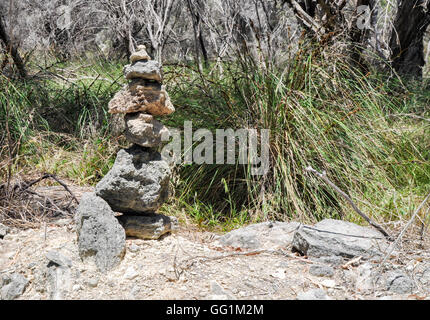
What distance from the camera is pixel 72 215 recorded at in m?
2.56

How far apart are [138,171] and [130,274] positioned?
1.84 feet

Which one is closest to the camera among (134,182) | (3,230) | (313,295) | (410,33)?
(313,295)

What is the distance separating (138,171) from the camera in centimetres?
222

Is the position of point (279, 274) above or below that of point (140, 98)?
below

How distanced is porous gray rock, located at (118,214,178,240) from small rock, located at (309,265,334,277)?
0.86 metres

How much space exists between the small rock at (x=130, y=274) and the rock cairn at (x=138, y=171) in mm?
192

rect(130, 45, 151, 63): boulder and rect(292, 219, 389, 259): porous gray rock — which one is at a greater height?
rect(130, 45, 151, 63): boulder

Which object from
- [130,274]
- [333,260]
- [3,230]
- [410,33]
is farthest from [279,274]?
[410,33]

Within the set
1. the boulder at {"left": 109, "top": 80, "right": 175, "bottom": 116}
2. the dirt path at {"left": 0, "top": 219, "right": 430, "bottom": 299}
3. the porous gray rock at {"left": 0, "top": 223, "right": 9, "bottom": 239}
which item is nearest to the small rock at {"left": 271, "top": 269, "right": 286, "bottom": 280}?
the dirt path at {"left": 0, "top": 219, "right": 430, "bottom": 299}

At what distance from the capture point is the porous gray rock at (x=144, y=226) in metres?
2.28

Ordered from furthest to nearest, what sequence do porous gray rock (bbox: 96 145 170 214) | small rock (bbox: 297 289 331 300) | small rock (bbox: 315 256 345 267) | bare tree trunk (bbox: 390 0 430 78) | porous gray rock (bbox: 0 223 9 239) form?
bare tree trunk (bbox: 390 0 430 78) → porous gray rock (bbox: 0 223 9 239) → porous gray rock (bbox: 96 145 170 214) → small rock (bbox: 315 256 345 267) → small rock (bbox: 297 289 331 300)

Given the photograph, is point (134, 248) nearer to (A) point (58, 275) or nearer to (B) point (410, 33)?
(A) point (58, 275)

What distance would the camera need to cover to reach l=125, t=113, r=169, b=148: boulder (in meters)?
2.22

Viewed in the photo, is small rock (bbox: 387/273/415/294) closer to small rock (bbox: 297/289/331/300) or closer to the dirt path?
the dirt path
